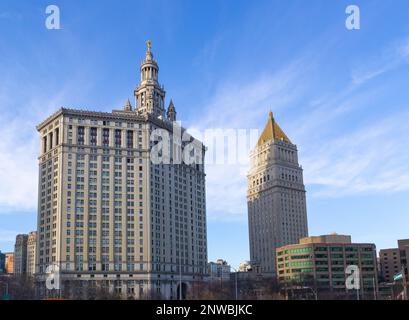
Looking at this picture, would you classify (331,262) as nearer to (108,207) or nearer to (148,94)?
(108,207)

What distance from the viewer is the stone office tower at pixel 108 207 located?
158m

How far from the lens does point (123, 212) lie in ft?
543

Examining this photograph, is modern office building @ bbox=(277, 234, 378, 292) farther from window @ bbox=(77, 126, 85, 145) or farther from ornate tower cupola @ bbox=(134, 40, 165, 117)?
window @ bbox=(77, 126, 85, 145)

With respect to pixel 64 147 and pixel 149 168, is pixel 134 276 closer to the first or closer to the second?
pixel 149 168

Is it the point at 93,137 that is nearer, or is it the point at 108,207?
the point at 108,207

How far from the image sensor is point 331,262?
174125 mm

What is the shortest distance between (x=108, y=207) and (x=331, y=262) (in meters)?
78.8

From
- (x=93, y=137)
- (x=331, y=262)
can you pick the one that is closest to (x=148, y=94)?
(x=93, y=137)

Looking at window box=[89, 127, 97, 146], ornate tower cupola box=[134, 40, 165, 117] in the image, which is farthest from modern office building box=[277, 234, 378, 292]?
window box=[89, 127, 97, 146]

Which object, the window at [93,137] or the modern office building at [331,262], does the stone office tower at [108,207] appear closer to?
the window at [93,137]

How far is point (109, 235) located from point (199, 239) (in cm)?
4473

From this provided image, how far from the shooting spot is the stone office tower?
158125 mm

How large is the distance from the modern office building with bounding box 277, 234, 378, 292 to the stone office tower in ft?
129

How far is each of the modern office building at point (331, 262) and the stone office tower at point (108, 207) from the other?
39195mm
